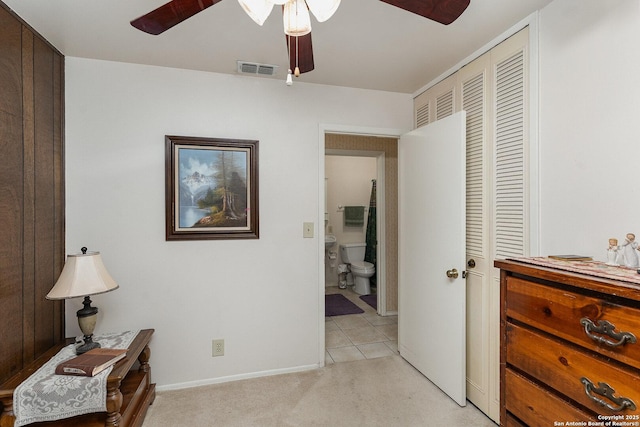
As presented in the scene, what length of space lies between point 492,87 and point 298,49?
4.41ft

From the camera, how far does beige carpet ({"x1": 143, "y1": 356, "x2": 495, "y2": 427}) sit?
1.96 m

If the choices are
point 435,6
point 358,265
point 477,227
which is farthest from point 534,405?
point 358,265

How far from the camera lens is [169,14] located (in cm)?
110

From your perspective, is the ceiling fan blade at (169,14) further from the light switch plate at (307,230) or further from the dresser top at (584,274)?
the light switch plate at (307,230)

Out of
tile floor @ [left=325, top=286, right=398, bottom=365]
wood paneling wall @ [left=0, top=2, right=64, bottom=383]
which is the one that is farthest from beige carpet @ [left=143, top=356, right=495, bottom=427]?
wood paneling wall @ [left=0, top=2, right=64, bottom=383]

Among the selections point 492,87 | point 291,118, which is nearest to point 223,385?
point 291,118

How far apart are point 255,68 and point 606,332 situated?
7.71 ft

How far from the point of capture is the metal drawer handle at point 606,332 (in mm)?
853

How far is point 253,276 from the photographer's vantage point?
8.11 ft

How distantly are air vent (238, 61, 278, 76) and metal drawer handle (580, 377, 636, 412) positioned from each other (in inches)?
92.7

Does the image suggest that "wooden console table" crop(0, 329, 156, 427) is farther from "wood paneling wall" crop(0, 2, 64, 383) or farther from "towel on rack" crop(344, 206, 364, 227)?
"towel on rack" crop(344, 206, 364, 227)

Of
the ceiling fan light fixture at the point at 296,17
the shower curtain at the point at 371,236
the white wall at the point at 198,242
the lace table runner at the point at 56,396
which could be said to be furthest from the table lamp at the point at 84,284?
the shower curtain at the point at 371,236

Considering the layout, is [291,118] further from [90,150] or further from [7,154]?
[7,154]

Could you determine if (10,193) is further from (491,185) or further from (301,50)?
(491,185)
